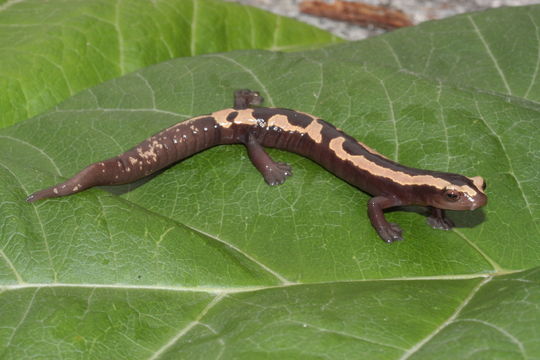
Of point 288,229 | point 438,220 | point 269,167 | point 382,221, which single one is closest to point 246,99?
point 269,167

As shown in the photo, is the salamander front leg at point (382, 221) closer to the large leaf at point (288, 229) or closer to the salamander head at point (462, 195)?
the large leaf at point (288, 229)

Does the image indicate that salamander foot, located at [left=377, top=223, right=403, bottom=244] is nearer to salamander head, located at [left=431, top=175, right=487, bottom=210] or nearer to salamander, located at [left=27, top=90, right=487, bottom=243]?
salamander, located at [left=27, top=90, right=487, bottom=243]

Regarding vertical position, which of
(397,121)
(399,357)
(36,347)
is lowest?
(36,347)

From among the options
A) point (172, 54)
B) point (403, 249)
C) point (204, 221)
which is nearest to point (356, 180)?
point (403, 249)

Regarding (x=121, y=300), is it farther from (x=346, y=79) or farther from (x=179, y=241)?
(x=346, y=79)

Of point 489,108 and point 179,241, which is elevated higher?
point 489,108

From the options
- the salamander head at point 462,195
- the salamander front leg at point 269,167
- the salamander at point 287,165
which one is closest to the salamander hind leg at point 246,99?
the salamander at point 287,165

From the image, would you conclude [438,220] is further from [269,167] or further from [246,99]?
[246,99]
